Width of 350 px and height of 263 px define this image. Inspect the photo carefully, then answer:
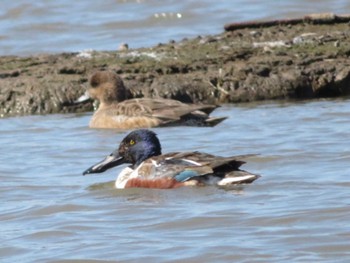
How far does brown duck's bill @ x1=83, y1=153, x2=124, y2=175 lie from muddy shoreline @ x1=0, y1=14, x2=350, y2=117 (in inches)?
137

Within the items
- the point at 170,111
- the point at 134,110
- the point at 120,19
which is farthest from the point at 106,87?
the point at 120,19

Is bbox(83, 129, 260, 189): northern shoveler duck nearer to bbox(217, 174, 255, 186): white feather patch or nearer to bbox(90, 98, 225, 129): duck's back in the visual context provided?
bbox(217, 174, 255, 186): white feather patch

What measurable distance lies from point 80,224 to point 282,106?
506cm

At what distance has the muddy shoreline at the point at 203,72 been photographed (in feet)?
43.2

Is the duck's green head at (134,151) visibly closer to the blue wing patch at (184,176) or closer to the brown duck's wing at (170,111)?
the blue wing patch at (184,176)

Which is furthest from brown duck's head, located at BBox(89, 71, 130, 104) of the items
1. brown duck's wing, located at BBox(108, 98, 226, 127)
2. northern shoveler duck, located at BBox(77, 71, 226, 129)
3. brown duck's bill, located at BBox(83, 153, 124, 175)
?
brown duck's bill, located at BBox(83, 153, 124, 175)

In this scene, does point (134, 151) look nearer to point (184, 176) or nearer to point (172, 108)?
point (184, 176)

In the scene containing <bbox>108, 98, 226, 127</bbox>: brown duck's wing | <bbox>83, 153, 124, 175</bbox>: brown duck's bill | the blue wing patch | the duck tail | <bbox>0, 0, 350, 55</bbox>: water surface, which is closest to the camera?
the blue wing patch

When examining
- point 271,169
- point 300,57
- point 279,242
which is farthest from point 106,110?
point 279,242

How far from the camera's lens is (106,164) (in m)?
9.64

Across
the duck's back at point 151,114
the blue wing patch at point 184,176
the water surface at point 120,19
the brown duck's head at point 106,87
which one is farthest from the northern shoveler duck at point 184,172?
the water surface at point 120,19

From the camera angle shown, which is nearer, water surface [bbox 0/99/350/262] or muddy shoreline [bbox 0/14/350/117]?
water surface [bbox 0/99/350/262]

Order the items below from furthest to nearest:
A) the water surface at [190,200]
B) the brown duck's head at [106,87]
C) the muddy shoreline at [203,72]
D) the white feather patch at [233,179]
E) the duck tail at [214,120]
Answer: the muddy shoreline at [203,72] < the brown duck's head at [106,87] < the duck tail at [214,120] < the white feather patch at [233,179] < the water surface at [190,200]

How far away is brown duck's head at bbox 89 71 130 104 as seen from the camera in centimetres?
1288
